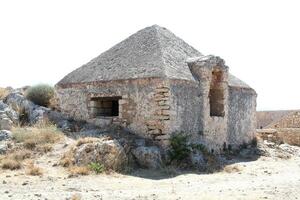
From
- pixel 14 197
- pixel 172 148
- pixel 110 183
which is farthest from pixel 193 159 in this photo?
pixel 14 197

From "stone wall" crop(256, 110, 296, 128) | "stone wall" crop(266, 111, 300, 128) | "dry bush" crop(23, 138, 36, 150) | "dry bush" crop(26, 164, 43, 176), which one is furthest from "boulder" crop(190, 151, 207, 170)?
"stone wall" crop(256, 110, 296, 128)

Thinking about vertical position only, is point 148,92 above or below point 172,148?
above

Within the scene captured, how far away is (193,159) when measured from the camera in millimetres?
13562

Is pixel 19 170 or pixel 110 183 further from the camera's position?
pixel 19 170

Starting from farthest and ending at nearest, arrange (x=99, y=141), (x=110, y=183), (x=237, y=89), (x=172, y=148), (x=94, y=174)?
(x=237, y=89) < (x=172, y=148) < (x=99, y=141) < (x=94, y=174) < (x=110, y=183)

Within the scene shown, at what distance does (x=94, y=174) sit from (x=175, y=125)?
11.5 feet

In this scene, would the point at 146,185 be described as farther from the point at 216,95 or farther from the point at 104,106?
the point at 216,95

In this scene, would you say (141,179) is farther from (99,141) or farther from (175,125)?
(175,125)

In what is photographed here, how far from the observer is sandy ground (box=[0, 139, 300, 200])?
9.26 metres

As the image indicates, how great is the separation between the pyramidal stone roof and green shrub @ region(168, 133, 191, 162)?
1.82 m

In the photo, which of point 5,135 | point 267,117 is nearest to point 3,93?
point 5,135

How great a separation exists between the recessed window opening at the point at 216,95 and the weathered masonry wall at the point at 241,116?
0.57 metres

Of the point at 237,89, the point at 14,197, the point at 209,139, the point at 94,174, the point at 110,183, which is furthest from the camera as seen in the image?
the point at 237,89

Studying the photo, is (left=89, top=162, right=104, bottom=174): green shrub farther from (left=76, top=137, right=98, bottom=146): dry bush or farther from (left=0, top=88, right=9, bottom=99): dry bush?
(left=0, top=88, right=9, bottom=99): dry bush
